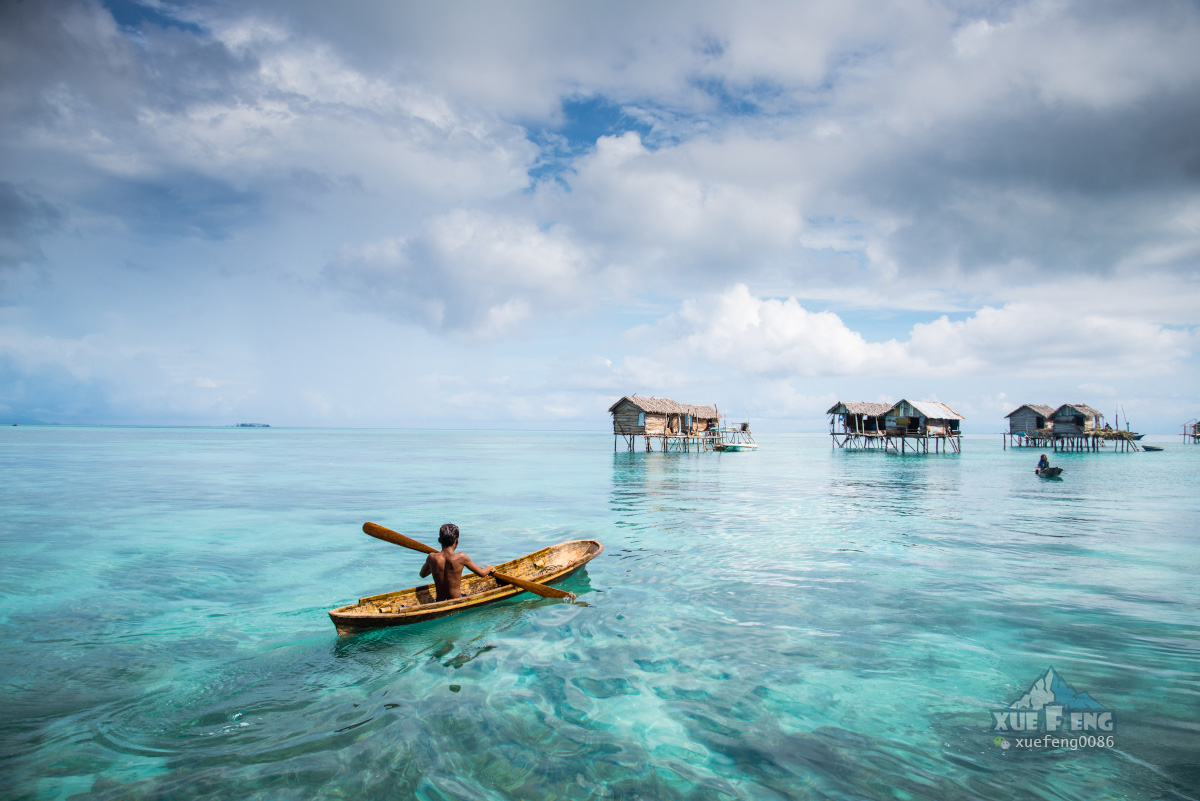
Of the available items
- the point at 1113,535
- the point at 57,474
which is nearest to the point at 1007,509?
the point at 1113,535

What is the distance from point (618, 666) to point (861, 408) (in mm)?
56522

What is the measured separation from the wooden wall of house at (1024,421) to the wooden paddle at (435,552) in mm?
73622

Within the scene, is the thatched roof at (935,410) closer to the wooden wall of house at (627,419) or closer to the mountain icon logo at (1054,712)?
the wooden wall of house at (627,419)

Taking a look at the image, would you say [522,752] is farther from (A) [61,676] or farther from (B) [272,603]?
(B) [272,603]

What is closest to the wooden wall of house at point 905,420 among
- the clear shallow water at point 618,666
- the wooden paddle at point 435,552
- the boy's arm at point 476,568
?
the clear shallow water at point 618,666

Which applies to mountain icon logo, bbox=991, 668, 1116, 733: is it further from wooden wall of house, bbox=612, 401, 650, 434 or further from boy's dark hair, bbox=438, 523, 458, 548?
wooden wall of house, bbox=612, 401, 650, 434

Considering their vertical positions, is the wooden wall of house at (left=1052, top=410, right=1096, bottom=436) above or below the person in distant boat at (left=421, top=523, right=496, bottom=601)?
above

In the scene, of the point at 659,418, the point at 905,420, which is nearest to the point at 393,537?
the point at 659,418

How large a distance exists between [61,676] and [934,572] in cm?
1412

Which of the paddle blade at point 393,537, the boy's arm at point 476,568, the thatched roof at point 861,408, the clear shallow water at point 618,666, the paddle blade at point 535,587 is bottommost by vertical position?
the clear shallow water at point 618,666

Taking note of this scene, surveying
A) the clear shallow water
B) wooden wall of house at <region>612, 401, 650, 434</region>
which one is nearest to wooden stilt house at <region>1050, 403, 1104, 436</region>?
wooden wall of house at <region>612, 401, 650, 434</region>

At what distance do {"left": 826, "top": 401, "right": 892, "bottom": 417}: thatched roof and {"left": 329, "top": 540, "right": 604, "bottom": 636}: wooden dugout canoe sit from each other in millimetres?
52372

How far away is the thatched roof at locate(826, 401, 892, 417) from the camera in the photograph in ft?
187

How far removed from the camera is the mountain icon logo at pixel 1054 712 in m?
5.69
